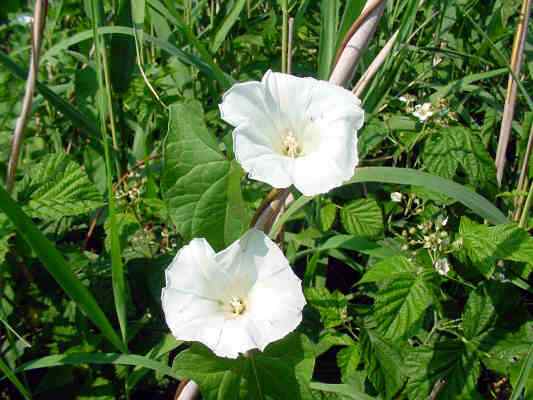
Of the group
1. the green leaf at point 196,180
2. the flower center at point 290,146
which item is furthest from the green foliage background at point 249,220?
the flower center at point 290,146

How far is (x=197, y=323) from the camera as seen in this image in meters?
0.90

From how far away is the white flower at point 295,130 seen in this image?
2.73 ft

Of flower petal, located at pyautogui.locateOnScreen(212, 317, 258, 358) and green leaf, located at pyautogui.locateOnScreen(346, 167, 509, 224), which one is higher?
green leaf, located at pyautogui.locateOnScreen(346, 167, 509, 224)

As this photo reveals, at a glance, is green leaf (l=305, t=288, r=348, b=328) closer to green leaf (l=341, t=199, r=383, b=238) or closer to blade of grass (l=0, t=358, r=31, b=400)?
green leaf (l=341, t=199, r=383, b=238)

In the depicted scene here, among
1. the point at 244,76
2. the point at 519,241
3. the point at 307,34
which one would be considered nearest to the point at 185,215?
the point at 519,241

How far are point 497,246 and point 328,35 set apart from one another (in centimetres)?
49

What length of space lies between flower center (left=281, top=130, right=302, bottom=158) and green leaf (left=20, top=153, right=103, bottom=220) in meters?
0.41

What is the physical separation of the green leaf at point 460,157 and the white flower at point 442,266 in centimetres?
20

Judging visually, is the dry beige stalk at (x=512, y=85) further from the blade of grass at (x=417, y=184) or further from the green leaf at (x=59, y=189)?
the green leaf at (x=59, y=189)

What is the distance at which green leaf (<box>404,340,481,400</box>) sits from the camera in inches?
41.9

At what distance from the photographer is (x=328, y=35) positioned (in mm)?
1016

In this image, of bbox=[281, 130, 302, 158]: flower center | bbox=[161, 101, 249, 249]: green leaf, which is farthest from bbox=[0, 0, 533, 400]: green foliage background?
bbox=[281, 130, 302, 158]: flower center

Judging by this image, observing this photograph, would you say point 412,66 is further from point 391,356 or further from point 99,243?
point 99,243

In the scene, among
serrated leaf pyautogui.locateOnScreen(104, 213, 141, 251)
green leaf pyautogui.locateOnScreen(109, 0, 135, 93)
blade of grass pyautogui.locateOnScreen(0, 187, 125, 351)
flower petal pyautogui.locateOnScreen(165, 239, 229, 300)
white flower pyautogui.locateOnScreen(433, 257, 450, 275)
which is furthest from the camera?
green leaf pyautogui.locateOnScreen(109, 0, 135, 93)
